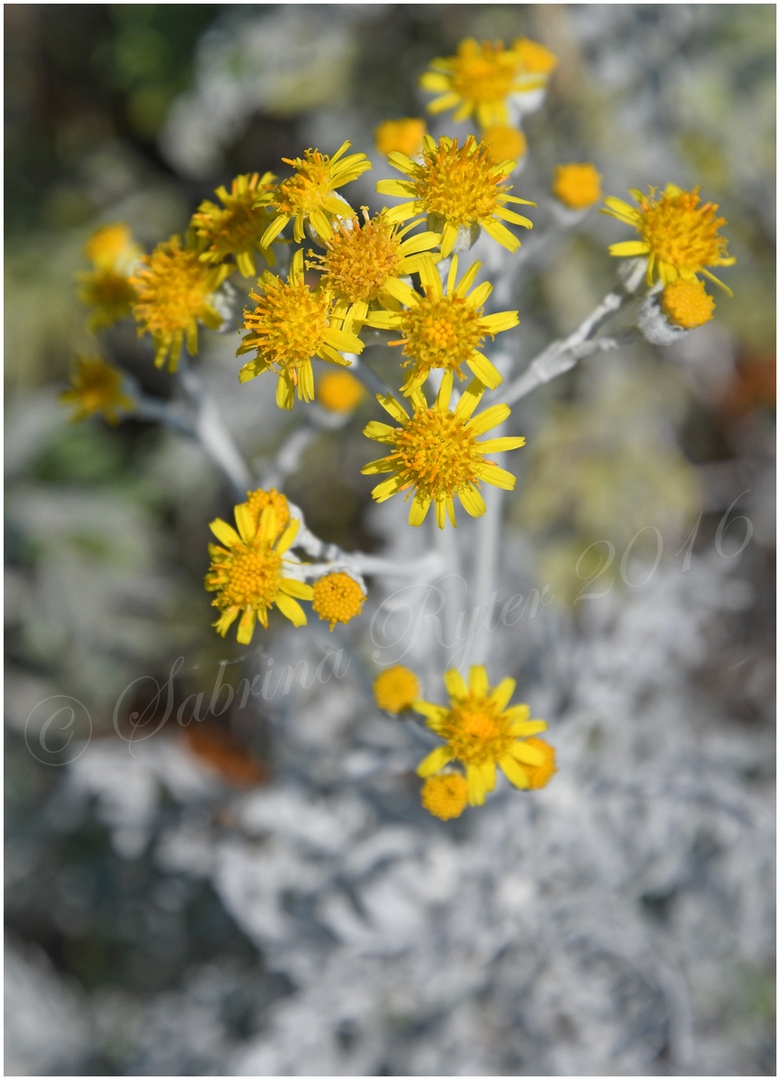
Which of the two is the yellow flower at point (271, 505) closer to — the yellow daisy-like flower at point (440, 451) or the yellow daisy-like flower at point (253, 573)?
the yellow daisy-like flower at point (253, 573)

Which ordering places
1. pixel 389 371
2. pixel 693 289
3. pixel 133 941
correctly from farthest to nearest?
pixel 133 941
pixel 389 371
pixel 693 289

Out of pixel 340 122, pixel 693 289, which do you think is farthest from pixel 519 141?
pixel 340 122

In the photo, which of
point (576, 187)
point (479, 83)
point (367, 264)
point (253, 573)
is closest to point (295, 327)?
point (367, 264)

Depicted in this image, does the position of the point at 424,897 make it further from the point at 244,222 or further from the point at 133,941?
the point at 244,222

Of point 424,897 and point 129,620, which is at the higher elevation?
point 129,620

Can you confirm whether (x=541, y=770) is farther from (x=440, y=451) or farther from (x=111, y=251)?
(x=111, y=251)

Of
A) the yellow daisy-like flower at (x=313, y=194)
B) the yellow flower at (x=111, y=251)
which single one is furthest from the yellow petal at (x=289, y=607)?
the yellow flower at (x=111, y=251)
